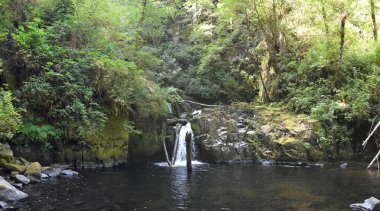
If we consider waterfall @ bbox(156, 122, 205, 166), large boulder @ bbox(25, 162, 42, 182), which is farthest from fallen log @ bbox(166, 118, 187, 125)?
large boulder @ bbox(25, 162, 42, 182)

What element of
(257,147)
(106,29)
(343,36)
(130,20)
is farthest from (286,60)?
(106,29)

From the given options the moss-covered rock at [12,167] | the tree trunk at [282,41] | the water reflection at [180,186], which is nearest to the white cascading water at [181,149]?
the water reflection at [180,186]

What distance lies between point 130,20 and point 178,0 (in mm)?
11355

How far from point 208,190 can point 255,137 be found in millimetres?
9188

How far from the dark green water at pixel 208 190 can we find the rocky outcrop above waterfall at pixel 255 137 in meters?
2.80

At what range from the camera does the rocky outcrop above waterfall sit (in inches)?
791

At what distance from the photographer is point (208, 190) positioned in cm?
1286

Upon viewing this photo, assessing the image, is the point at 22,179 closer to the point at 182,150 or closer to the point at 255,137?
the point at 182,150

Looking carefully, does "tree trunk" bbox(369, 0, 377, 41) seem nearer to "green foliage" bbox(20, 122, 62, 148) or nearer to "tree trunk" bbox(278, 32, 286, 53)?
"tree trunk" bbox(278, 32, 286, 53)

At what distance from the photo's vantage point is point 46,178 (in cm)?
1435

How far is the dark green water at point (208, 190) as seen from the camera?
10719 mm

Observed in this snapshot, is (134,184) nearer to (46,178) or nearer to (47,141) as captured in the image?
(46,178)

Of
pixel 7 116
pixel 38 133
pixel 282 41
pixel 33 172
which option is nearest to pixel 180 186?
pixel 33 172

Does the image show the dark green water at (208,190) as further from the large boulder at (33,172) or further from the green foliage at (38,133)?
the green foliage at (38,133)
